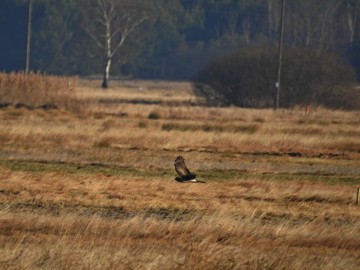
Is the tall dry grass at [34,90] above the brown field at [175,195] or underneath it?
underneath

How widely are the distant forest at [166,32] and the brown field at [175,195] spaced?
202ft

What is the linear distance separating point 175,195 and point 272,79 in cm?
4137

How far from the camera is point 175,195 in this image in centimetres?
1958

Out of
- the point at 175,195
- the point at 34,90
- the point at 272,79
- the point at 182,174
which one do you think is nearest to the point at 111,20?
the point at 272,79

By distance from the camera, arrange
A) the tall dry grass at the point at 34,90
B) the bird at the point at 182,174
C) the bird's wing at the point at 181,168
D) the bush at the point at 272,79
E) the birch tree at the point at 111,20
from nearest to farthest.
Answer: the bird's wing at the point at 181,168
the bird at the point at 182,174
the tall dry grass at the point at 34,90
the bush at the point at 272,79
the birch tree at the point at 111,20

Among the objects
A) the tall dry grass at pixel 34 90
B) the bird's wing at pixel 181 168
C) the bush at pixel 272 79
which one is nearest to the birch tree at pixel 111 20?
the bush at pixel 272 79

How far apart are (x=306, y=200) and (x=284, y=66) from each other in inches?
1619

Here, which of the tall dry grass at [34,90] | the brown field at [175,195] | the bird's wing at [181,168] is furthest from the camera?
the tall dry grass at [34,90]

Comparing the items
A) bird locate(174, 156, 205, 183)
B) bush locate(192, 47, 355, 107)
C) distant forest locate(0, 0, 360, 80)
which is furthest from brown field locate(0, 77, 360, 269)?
distant forest locate(0, 0, 360, 80)

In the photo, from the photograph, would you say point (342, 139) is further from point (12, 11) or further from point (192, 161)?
point (12, 11)

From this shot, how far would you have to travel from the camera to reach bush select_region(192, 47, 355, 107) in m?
59.4

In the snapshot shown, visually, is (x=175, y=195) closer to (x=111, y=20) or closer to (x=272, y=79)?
(x=272, y=79)

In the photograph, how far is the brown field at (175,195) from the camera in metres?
12.3

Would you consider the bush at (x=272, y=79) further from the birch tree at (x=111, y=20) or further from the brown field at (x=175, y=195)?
the birch tree at (x=111, y=20)
